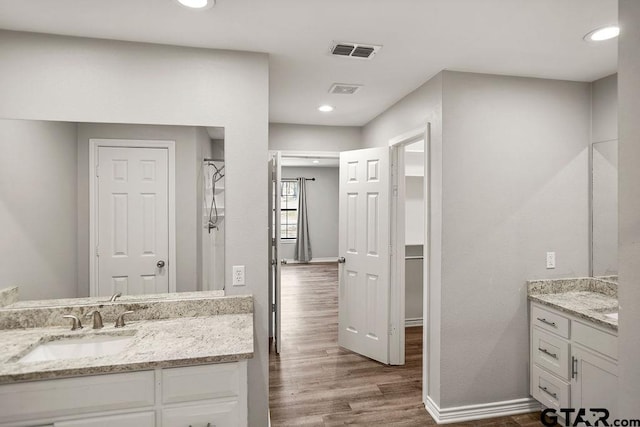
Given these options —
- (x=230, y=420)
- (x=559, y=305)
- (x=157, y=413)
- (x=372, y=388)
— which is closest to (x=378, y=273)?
(x=372, y=388)

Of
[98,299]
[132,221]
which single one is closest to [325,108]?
[132,221]

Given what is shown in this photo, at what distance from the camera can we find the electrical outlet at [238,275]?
214cm

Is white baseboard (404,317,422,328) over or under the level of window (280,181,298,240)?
under

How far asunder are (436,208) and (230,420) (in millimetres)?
1836

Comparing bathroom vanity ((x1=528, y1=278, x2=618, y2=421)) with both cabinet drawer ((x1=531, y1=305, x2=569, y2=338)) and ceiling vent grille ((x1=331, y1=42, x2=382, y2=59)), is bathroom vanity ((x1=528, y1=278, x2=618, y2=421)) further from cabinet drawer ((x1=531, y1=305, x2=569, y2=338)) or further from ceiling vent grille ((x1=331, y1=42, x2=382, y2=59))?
ceiling vent grille ((x1=331, y1=42, x2=382, y2=59))

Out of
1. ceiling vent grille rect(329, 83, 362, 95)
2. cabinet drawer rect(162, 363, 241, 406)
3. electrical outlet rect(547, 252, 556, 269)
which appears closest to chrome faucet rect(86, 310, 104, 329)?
cabinet drawer rect(162, 363, 241, 406)

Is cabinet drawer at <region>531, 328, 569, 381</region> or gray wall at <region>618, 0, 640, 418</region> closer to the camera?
gray wall at <region>618, 0, 640, 418</region>

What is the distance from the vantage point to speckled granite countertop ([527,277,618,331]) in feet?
7.30

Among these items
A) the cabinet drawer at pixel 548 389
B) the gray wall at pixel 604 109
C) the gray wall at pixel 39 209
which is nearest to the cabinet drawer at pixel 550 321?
the cabinet drawer at pixel 548 389

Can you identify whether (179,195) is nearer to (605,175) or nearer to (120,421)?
(120,421)

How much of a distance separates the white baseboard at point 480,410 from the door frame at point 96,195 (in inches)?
78.9

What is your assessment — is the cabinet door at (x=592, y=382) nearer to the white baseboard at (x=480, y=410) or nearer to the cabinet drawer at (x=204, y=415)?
the white baseboard at (x=480, y=410)

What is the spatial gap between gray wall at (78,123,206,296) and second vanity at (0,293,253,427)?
0.35 m

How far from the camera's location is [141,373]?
4.97ft
